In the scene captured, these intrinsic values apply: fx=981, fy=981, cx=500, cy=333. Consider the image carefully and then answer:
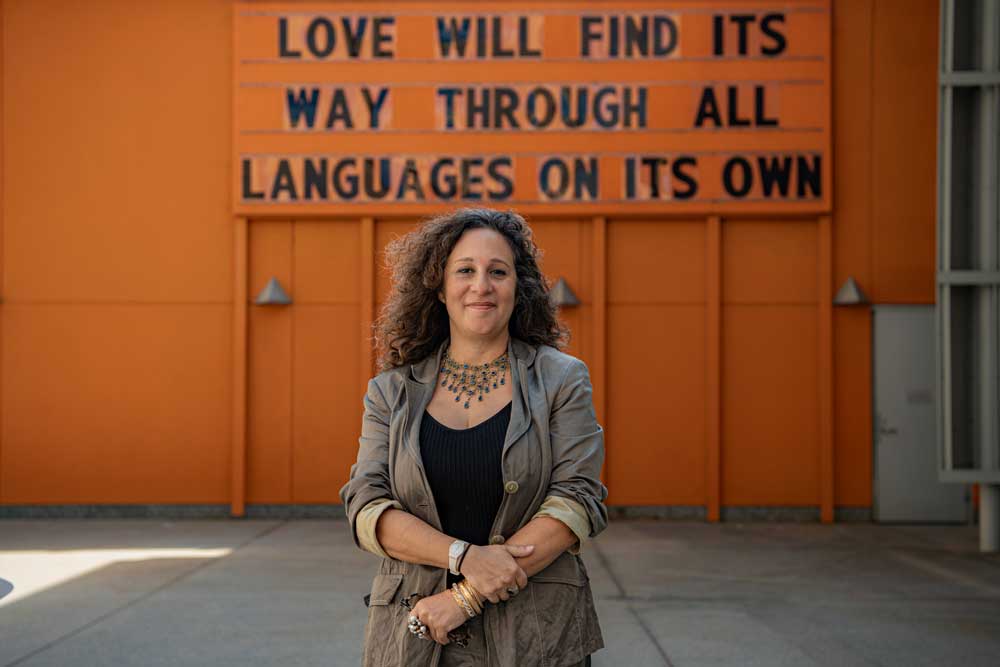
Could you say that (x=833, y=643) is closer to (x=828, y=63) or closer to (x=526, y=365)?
(x=526, y=365)

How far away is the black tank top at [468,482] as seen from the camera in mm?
2475

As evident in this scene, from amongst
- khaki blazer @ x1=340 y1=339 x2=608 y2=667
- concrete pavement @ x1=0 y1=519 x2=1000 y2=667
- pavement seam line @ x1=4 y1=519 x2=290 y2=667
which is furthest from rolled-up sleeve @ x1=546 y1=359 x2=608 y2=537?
pavement seam line @ x1=4 y1=519 x2=290 y2=667

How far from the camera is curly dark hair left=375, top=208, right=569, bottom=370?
2.70m

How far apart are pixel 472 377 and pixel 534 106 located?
936 cm

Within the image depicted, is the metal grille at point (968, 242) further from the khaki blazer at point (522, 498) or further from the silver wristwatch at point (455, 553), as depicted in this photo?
the silver wristwatch at point (455, 553)

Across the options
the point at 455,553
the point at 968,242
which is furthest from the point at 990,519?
the point at 455,553

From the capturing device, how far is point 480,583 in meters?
2.33

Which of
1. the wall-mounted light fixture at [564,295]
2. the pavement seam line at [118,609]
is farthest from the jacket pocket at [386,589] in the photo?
the wall-mounted light fixture at [564,295]

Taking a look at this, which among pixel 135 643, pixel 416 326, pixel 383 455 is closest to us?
pixel 383 455

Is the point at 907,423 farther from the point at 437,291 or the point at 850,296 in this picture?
the point at 437,291

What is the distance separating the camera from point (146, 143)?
11758 millimetres

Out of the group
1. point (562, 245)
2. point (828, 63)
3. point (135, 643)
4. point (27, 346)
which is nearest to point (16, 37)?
point (27, 346)

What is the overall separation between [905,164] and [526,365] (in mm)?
10334

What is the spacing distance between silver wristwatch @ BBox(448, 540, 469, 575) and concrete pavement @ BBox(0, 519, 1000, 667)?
361 cm
